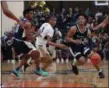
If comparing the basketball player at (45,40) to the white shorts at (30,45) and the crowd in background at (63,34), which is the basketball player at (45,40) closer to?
the white shorts at (30,45)

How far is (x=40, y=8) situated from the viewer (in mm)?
16781

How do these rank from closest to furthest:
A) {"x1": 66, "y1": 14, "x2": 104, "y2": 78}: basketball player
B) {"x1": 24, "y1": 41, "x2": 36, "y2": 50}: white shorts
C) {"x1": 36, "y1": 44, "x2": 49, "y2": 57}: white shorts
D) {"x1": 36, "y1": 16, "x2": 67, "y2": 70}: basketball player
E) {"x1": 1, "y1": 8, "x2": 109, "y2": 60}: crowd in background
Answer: {"x1": 66, "y1": 14, "x2": 104, "y2": 78}: basketball player
{"x1": 24, "y1": 41, "x2": 36, "y2": 50}: white shorts
{"x1": 36, "y1": 16, "x2": 67, "y2": 70}: basketball player
{"x1": 36, "y1": 44, "x2": 49, "y2": 57}: white shorts
{"x1": 1, "y1": 8, "x2": 109, "y2": 60}: crowd in background

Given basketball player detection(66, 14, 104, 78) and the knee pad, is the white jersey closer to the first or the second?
the knee pad

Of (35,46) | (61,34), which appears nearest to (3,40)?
(61,34)

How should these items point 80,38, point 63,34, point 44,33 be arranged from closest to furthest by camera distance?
point 80,38 → point 44,33 → point 63,34

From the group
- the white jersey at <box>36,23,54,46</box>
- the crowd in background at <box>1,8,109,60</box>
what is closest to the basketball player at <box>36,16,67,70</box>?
the white jersey at <box>36,23,54,46</box>

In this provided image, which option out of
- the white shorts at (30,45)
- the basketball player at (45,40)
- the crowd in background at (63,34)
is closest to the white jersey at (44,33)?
the basketball player at (45,40)

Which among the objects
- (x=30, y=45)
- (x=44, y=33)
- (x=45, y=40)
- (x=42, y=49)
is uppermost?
(x=44, y=33)

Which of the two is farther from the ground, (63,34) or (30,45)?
(63,34)

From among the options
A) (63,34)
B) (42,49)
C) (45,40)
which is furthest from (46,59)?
(63,34)

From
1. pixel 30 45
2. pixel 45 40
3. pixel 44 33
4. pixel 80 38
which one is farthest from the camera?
pixel 45 40

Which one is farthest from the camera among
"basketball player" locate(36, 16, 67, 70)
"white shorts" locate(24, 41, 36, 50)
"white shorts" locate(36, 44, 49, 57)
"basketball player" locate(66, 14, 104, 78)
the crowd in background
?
the crowd in background

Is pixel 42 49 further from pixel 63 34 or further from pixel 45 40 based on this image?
pixel 63 34

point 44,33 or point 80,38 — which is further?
point 44,33
